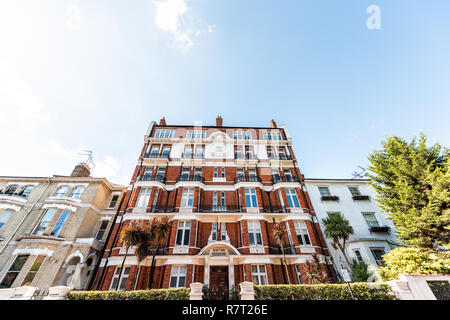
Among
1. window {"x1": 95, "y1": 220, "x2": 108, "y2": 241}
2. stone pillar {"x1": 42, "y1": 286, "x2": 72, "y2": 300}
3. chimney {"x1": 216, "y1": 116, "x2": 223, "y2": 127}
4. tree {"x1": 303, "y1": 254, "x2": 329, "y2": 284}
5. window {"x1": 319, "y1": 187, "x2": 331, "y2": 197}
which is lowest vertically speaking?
stone pillar {"x1": 42, "y1": 286, "x2": 72, "y2": 300}

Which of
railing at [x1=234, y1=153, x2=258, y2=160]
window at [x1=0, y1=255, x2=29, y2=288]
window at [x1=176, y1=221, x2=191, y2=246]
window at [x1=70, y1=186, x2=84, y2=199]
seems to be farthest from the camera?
railing at [x1=234, y1=153, x2=258, y2=160]

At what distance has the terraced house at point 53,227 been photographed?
16.0 m

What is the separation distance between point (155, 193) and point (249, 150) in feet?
45.1

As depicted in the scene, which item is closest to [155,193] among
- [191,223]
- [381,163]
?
[191,223]

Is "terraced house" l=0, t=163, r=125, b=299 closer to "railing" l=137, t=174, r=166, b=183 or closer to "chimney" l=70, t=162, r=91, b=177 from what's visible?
"chimney" l=70, t=162, r=91, b=177

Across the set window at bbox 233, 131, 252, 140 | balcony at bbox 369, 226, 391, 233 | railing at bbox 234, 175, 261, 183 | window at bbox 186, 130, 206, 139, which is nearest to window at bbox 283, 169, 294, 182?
railing at bbox 234, 175, 261, 183

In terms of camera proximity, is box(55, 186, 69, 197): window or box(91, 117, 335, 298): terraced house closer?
box(91, 117, 335, 298): terraced house

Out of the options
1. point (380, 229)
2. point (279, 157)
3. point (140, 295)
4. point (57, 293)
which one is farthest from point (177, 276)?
point (380, 229)

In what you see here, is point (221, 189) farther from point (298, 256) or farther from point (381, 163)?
point (381, 163)

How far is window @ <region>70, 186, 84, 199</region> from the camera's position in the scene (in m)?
20.9

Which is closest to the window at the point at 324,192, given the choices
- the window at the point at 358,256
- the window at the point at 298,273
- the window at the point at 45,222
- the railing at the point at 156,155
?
the window at the point at 358,256

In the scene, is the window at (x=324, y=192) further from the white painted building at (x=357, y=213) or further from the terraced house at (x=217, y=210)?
the terraced house at (x=217, y=210)

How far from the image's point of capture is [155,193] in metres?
19.9
